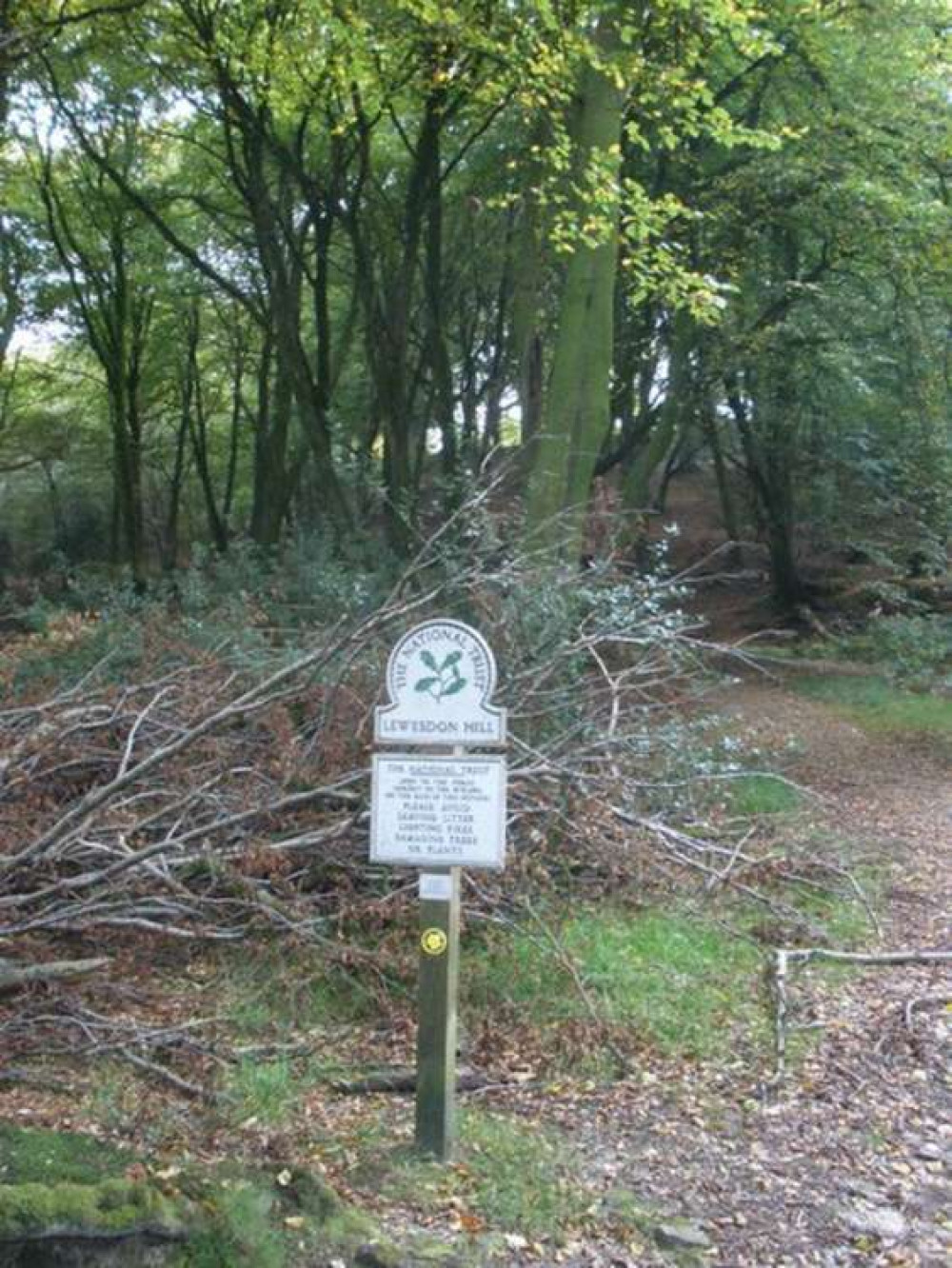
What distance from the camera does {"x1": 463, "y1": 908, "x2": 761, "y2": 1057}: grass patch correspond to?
5723 millimetres

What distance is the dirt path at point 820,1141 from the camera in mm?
4121

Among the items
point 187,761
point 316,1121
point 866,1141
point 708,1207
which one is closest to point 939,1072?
point 866,1141

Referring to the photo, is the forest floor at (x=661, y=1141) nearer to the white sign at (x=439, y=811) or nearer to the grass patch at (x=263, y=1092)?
the grass patch at (x=263, y=1092)

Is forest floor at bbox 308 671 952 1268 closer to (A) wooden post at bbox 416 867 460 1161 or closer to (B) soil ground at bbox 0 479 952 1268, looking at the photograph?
(B) soil ground at bbox 0 479 952 1268

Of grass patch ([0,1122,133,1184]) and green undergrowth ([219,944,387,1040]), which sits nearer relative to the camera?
grass patch ([0,1122,133,1184])

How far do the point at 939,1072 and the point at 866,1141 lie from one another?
809 mm

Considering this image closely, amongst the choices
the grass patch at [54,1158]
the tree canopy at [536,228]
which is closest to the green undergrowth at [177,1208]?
the grass patch at [54,1158]

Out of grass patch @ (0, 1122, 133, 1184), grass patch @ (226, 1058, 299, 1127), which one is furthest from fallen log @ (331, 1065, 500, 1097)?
grass patch @ (0, 1122, 133, 1184)

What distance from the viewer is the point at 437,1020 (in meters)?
4.44

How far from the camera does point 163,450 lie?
33594mm

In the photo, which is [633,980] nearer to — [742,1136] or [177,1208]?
[742,1136]

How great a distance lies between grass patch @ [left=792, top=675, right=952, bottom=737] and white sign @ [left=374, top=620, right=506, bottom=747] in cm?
1151

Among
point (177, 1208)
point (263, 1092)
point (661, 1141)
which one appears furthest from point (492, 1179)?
point (177, 1208)

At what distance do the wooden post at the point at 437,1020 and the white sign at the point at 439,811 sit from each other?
0.39 feet
